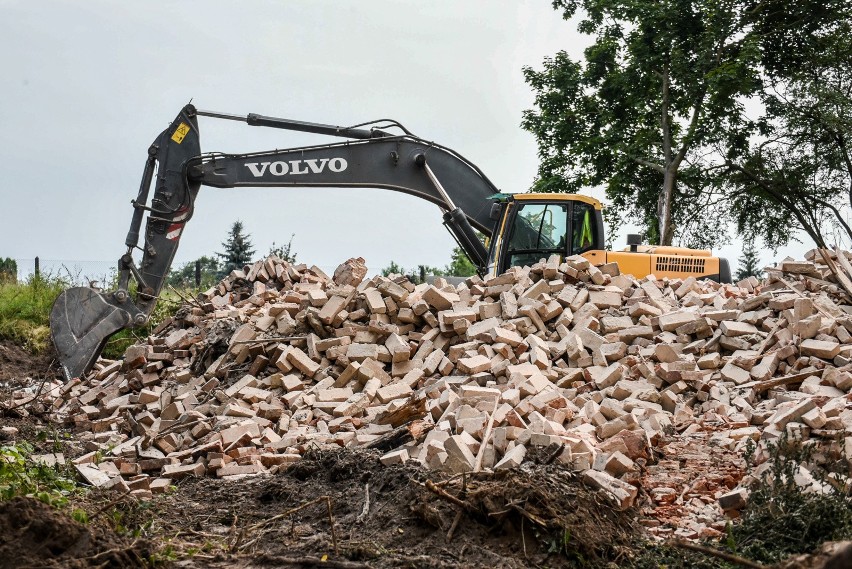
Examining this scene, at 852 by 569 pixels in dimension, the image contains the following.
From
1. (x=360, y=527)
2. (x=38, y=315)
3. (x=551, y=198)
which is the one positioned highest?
(x=551, y=198)

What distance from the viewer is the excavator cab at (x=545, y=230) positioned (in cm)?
1227

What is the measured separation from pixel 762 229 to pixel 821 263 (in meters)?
19.2

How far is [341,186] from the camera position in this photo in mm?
13109

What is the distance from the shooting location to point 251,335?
1125 centimetres

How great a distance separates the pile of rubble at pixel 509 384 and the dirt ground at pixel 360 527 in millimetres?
424

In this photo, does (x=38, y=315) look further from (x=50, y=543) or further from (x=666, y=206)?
(x=666, y=206)

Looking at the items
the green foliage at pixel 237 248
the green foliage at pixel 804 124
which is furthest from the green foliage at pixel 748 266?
the green foliage at pixel 237 248

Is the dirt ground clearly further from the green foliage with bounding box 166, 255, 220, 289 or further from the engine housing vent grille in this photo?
the green foliage with bounding box 166, 255, 220, 289

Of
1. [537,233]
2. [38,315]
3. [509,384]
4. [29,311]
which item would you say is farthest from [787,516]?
[29,311]

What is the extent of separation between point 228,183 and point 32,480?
6.59 meters

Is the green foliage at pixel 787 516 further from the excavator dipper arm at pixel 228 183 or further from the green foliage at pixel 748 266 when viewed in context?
the green foliage at pixel 748 266

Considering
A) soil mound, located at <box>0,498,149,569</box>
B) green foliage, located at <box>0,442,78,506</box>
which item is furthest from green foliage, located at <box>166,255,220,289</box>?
soil mound, located at <box>0,498,149,569</box>

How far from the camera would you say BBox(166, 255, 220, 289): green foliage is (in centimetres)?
→ 2065

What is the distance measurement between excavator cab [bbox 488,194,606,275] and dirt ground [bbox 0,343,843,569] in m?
5.50
